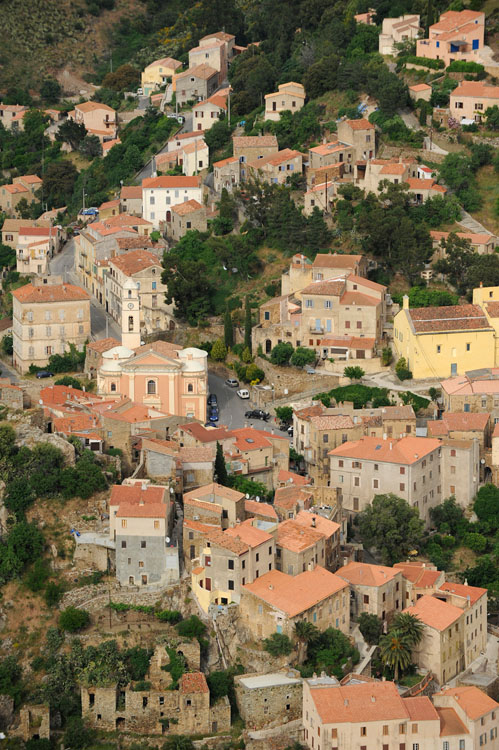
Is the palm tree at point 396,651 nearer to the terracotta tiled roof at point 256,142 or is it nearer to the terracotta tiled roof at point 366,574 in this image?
the terracotta tiled roof at point 366,574

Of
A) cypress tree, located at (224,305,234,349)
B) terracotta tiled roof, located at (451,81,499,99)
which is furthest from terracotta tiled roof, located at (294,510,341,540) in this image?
terracotta tiled roof, located at (451,81,499,99)

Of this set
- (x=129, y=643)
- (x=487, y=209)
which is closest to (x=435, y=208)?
(x=487, y=209)

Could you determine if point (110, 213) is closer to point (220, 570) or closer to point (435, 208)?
point (435, 208)

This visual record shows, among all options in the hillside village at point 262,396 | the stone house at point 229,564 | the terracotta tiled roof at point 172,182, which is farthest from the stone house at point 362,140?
the stone house at point 229,564

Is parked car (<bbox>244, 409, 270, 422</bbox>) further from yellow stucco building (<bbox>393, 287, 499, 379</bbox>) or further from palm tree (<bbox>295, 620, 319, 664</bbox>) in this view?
palm tree (<bbox>295, 620, 319, 664</bbox>)

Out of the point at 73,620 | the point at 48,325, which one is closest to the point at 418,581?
the point at 73,620

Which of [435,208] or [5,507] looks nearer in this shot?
[5,507]
